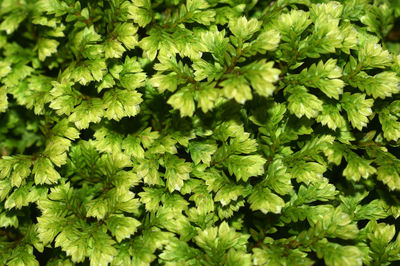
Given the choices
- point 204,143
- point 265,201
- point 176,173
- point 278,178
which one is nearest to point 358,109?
point 278,178

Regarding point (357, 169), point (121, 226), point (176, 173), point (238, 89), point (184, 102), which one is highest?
point (238, 89)

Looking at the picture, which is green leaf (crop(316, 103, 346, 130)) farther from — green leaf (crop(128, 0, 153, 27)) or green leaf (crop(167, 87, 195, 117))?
green leaf (crop(128, 0, 153, 27))

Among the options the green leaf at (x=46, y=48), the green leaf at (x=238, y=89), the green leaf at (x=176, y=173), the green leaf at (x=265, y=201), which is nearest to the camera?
the green leaf at (x=238, y=89)

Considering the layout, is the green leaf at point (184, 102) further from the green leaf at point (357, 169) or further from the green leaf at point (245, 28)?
the green leaf at point (357, 169)

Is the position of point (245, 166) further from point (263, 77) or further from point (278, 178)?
point (263, 77)

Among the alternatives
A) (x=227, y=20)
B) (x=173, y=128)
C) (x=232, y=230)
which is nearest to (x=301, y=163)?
(x=232, y=230)

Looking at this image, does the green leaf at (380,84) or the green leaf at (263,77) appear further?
the green leaf at (380,84)

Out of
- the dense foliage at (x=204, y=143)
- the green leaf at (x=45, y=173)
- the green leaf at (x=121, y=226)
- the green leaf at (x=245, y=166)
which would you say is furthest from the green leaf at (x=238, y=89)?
the green leaf at (x=45, y=173)

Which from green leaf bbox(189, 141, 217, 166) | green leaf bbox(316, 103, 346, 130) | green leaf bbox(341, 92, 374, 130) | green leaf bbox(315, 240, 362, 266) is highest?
green leaf bbox(341, 92, 374, 130)

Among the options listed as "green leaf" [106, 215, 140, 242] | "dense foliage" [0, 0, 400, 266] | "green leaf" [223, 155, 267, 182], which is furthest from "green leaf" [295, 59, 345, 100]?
"green leaf" [106, 215, 140, 242]
